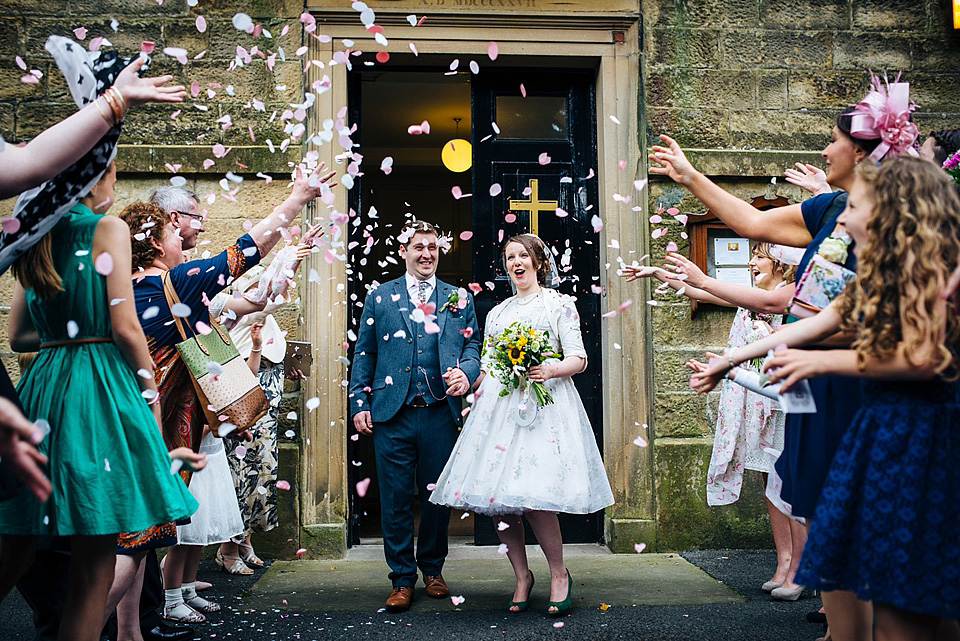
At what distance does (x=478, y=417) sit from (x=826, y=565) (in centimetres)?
244

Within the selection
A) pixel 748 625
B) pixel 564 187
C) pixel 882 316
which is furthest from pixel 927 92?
pixel 882 316

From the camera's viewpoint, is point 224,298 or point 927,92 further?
point 927,92

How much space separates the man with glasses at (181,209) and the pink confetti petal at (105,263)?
1.20 meters

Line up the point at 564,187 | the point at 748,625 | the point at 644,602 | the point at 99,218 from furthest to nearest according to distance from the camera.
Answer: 1. the point at 564,187
2. the point at 644,602
3. the point at 748,625
4. the point at 99,218

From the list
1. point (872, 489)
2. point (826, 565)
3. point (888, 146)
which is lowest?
point (826, 565)

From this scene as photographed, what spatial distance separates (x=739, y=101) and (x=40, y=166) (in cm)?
514

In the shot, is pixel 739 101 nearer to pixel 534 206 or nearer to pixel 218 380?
pixel 534 206

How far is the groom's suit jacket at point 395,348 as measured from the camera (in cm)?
492

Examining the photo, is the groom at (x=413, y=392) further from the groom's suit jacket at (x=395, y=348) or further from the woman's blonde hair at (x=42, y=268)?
the woman's blonde hair at (x=42, y=268)

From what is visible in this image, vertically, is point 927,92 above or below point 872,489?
above

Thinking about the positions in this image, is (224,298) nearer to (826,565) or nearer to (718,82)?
(826,565)

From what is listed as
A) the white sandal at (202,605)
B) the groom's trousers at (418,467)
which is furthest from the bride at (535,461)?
the white sandal at (202,605)

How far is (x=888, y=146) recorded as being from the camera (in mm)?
2941

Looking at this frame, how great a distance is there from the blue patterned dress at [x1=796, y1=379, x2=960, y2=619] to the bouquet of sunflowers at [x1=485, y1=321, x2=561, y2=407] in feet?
6.86
